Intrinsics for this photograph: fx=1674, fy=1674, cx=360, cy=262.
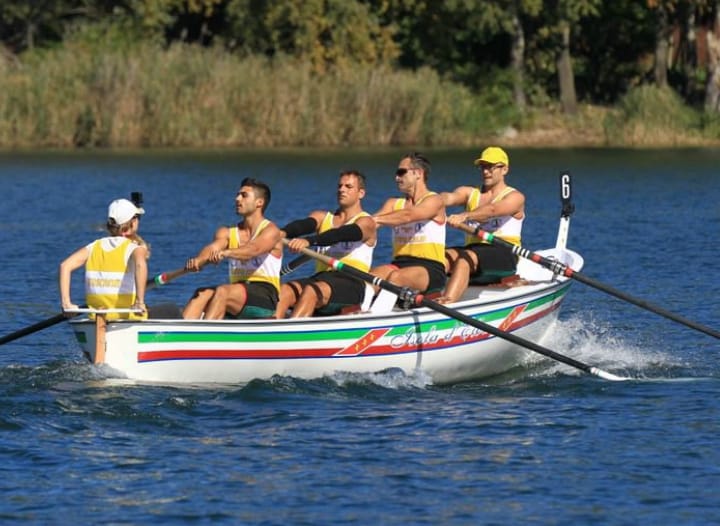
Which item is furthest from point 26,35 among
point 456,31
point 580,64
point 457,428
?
point 457,428

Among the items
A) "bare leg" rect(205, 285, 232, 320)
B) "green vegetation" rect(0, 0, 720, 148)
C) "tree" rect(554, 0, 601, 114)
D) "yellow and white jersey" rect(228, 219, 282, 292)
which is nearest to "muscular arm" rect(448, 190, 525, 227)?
"yellow and white jersey" rect(228, 219, 282, 292)

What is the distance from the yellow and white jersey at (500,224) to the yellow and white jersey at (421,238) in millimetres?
1128

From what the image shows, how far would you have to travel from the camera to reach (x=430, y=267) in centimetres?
1544

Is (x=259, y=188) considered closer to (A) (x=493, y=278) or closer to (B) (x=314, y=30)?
(A) (x=493, y=278)

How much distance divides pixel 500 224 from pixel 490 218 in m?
0.24

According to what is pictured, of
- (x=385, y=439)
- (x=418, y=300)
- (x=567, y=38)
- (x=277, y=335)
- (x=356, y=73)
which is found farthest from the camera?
(x=567, y=38)

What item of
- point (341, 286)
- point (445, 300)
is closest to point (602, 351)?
point (445, 300)

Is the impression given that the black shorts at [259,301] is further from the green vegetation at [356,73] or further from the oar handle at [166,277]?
the green vegetation at [356,73]

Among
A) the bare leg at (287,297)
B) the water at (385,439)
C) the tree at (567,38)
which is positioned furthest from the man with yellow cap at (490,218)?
the tree at (567,38)

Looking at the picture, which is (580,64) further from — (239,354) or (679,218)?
(239,354)

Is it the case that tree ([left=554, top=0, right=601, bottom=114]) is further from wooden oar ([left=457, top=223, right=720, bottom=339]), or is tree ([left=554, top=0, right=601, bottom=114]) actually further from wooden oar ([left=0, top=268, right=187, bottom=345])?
wooden oar ([left=0, top=268, right=187, bottom=345])

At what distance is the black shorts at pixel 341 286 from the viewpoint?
14895mm

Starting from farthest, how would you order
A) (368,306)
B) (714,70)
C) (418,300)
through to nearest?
(714,70) < (368,306) < (418,300)

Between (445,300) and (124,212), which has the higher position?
(124,212)
